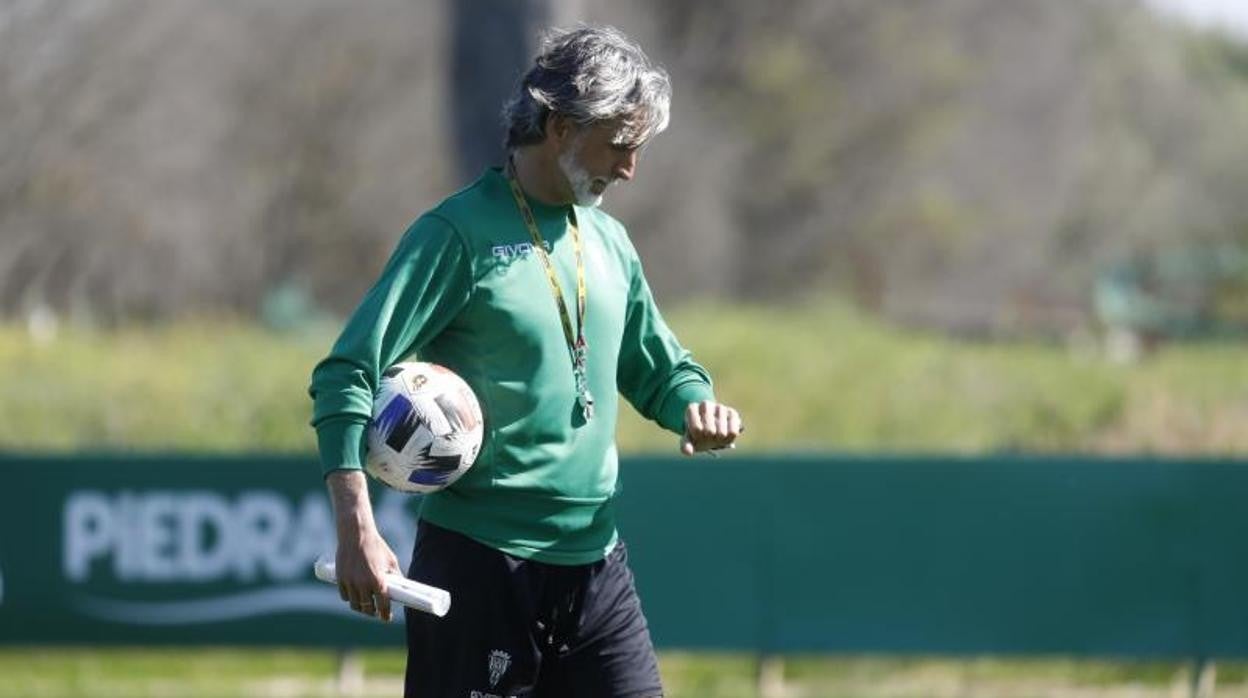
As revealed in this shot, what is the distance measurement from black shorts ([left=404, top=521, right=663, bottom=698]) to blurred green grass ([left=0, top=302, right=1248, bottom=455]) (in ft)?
25.3

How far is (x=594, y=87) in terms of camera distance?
13.9 ft

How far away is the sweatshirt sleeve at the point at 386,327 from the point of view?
4.05 m

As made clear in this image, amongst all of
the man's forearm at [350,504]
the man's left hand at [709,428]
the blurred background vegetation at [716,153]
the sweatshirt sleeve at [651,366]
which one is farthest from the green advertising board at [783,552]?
the blurred background vegetation at [716,153]

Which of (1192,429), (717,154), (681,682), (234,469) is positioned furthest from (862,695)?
(717,154)

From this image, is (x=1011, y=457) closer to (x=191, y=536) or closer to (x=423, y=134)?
(x=191, y=536)

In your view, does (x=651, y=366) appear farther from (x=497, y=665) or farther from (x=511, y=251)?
(x=497, y=665)

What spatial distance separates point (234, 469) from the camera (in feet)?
31.3

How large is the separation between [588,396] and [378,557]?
1.99 feet

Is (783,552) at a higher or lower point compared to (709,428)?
higher

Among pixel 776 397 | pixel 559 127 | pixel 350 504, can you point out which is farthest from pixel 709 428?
pixel 776 397

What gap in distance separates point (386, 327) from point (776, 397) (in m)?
11.6

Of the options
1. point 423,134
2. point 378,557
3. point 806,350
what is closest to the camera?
point 378,557

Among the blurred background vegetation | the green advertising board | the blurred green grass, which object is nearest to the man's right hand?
the green advertising board

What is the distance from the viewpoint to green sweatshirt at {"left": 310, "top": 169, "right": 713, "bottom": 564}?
414 centimetres
